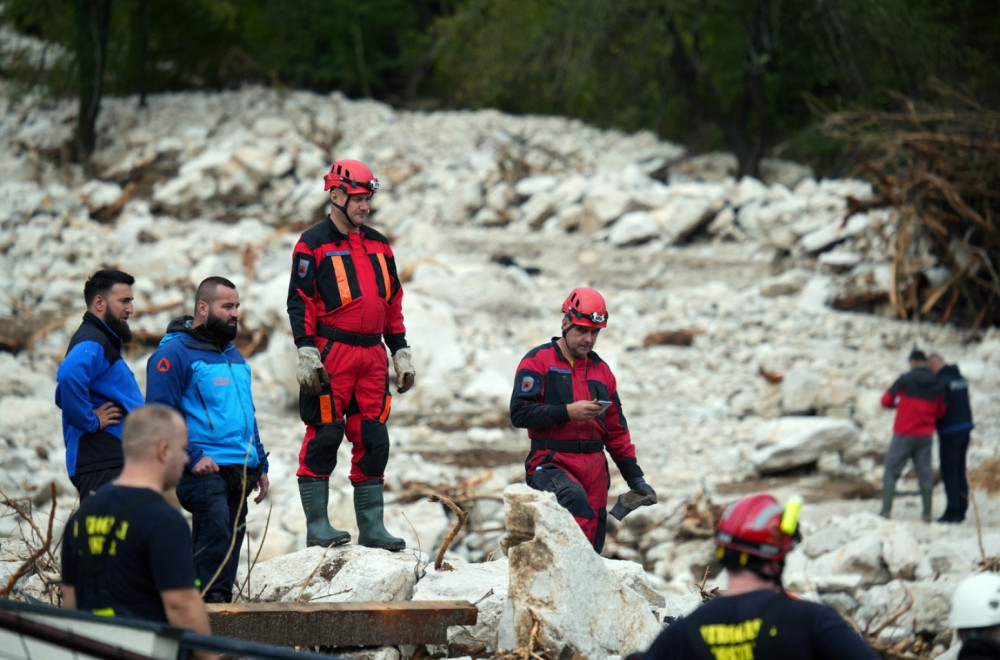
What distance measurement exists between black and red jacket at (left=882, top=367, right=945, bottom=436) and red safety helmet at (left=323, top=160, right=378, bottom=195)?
6.02 m

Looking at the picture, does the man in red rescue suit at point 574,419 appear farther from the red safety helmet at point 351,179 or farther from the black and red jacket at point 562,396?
the red safety helmet at point 351,179

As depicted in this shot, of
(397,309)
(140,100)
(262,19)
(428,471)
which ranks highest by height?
(262,19)

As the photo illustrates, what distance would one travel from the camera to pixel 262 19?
28.4m

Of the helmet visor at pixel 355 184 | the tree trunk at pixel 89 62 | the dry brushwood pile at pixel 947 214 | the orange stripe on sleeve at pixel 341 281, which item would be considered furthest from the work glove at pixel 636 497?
the tree trunk at pixel 89 62

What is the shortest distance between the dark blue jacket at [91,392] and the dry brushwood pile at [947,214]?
40.4 ft

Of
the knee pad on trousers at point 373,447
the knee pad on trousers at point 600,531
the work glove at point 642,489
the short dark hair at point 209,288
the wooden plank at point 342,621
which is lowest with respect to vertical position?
the wooden plank at point 342,621

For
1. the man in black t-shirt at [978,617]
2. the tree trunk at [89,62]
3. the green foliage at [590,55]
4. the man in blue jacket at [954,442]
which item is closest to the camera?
the man in black t-shirt at [978,617]

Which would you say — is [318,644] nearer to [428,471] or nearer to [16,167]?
[428,471]

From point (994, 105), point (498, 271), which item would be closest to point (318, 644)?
point (498, 271)

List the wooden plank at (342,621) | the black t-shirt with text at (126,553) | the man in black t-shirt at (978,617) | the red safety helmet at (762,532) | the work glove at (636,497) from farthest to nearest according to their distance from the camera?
the work glove at (636,497) < the wooden plank at (342,621) < the man in black t-shirt at (978,617) < the black t-shirt with text at (126,553) < the red safety helmet at (762,532)

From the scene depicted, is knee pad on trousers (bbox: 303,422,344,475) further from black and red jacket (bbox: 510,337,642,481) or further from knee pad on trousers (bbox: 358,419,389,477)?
black and red jacket (bbox: 510,337,642,481)

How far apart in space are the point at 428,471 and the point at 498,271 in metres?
5.92

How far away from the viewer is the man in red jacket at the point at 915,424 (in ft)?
31.4

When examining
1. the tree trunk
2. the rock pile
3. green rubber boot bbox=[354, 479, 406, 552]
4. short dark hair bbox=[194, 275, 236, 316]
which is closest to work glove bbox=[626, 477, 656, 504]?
the rock pile
